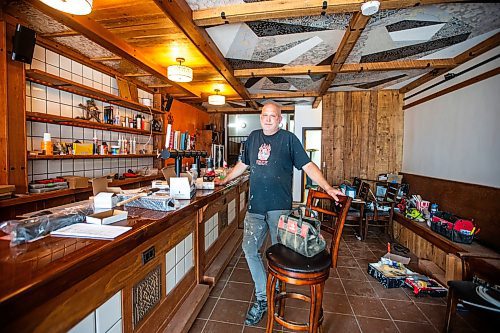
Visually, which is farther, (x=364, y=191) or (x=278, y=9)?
(x=364, y=191)

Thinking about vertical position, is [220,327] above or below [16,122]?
below

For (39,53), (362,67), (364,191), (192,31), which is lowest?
(364,191)

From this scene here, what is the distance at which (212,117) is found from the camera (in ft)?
26.3

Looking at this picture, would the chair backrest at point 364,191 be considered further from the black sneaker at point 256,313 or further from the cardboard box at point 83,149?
the cardboard box at point 83,149

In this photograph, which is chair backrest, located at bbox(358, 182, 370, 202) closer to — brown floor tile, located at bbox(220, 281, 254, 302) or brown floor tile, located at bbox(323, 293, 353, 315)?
brown floor tile, located at bbox(323, 293, 353, 315)

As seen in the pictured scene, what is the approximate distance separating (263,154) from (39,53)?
2859mm

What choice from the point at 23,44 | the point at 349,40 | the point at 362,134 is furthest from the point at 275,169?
the point at 362,134

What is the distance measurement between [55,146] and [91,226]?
2.48 m

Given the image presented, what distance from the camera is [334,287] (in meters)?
2.56

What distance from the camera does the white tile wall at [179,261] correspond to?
1.69m

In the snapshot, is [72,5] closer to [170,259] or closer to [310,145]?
[170,259]

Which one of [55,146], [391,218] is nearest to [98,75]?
[55,146]

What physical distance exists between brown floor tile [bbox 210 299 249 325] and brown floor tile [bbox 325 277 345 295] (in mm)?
873

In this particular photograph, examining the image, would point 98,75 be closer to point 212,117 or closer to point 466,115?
point 212,117
